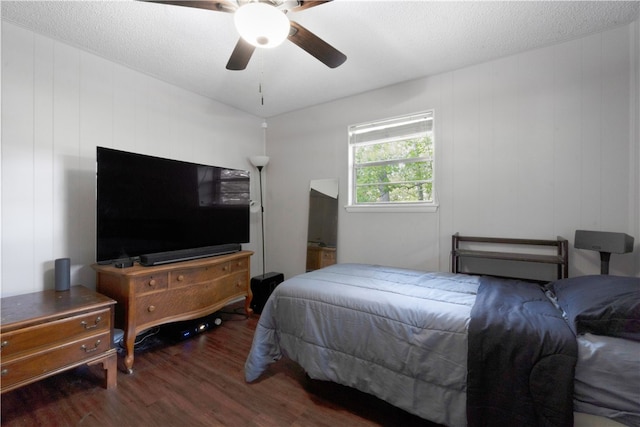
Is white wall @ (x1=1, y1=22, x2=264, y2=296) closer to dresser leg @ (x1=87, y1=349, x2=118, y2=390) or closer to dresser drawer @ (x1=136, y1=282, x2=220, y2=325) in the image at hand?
dresser drawer @ (x1=136, y1=282, x2=220, y2=325)

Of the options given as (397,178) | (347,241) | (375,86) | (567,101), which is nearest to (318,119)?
(375,86)

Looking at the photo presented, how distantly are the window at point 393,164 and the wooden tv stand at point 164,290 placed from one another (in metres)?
1.59

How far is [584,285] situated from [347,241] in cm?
203

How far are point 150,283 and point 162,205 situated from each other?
68 centimetres

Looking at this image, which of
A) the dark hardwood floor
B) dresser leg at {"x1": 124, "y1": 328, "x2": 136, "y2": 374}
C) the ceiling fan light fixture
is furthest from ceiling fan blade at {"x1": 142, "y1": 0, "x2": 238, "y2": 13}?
the dark hardwood floor

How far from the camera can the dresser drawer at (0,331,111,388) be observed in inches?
55.4

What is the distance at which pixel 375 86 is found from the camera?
9.43 ft

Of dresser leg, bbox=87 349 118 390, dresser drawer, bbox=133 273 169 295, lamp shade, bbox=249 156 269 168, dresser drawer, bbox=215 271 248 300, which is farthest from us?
lamp shade, bbox=249 156 269 168

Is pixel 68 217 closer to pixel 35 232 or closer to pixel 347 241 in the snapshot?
pixel 35 232

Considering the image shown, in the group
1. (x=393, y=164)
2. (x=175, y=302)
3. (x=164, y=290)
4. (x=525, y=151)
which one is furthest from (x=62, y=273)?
(x=525, y=151)

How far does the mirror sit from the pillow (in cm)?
216

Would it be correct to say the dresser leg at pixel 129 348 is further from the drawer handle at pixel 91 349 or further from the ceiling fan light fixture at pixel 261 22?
the ceiling fan light fixture at pixel 261 22

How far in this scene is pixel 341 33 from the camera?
2.00 meters

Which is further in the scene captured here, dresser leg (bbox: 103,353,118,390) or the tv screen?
the tv screen
